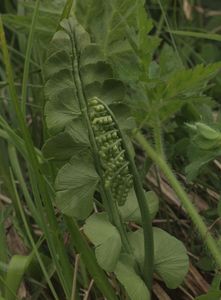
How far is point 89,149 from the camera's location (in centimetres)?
125

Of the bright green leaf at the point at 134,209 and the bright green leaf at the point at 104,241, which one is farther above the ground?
the bright green leaf at the point at 134,209

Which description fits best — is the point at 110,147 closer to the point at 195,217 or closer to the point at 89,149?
the point at 89,149

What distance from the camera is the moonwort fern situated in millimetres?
1196

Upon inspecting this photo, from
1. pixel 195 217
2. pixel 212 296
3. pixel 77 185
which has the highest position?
pixel 77 185

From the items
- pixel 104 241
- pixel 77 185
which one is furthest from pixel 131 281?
pixel 77 185

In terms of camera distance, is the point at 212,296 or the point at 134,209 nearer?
the point at 212,296

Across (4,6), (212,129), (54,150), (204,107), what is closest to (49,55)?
(54,150)

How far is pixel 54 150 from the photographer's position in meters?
1.24

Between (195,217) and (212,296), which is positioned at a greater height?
(195,217)

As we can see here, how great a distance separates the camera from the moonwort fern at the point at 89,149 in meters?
1.20

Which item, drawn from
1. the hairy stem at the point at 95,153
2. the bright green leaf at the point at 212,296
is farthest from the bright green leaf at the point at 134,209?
the bright green leaf at the point at 212,296

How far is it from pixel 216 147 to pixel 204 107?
27cm

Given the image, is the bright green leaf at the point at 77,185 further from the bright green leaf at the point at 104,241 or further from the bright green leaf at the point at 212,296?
the bright green leaf at the point at 212,296

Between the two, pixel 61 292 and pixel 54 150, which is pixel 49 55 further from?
pixel 61 292
